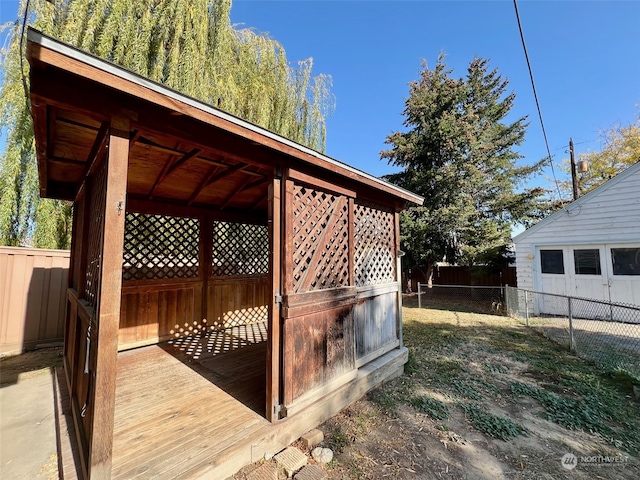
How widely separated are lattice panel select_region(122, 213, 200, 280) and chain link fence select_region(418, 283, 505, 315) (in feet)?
23.0

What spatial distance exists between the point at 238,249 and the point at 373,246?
9.88 feet

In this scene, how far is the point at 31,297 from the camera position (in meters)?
4.64

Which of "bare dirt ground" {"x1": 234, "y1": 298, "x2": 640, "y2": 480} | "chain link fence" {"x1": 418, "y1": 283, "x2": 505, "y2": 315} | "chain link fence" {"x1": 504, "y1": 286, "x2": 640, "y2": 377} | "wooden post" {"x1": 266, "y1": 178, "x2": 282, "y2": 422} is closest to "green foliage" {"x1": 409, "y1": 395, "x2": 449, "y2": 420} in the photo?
"bare dirt ground" {"x1": 234, "y1": 298, "x2": 640, "y2": 480}

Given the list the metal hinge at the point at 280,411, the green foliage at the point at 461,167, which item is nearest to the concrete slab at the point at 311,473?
the metal hinge at the point at 280,411

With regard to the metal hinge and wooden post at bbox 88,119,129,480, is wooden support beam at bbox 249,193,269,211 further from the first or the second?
the metal hinge

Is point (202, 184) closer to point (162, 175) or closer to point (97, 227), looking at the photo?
point (162, 175)

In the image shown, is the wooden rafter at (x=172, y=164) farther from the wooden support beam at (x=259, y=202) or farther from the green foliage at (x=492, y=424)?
the green foliage at (x=492, y=424)

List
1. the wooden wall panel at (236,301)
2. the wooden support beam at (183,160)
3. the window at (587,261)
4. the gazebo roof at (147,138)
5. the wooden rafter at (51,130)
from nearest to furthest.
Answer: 1. the gazebo roof at (147,138)
2. the wooden rafter at (51,130)
3. the wooden support beam at (183,160)
4. the wooden wall panel at (236,301)
5. the window at (587,261)

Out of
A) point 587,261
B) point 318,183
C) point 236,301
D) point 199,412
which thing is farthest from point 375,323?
point 587,261

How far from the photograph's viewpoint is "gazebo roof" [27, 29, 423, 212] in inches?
55.7

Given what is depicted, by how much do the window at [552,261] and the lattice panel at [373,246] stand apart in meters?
6.38

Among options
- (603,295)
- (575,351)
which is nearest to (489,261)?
(603,295)

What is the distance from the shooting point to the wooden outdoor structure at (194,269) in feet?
5.26

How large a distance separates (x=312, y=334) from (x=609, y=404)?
3404 mm
